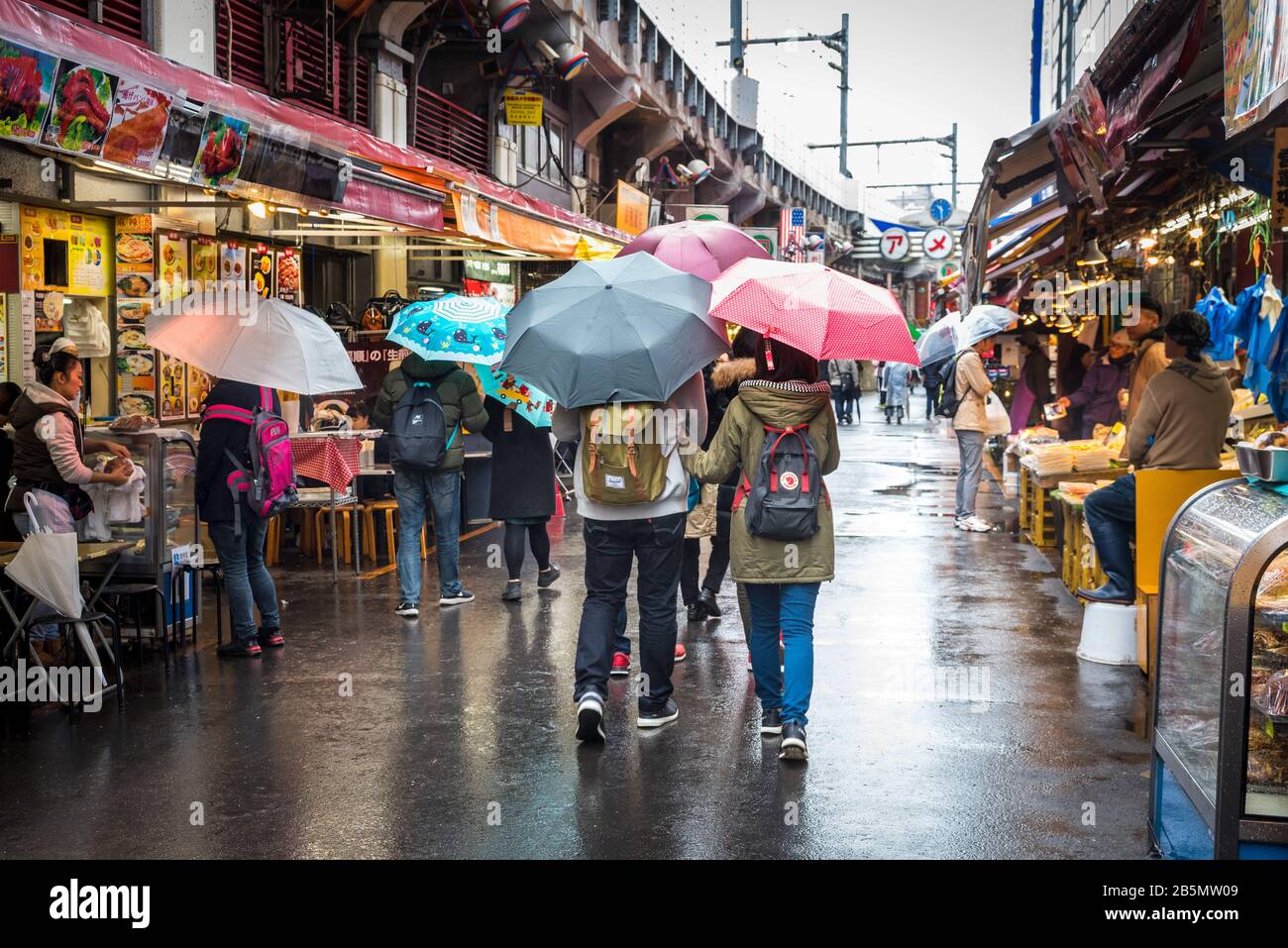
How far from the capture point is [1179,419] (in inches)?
302

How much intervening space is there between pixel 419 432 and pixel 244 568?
160cm

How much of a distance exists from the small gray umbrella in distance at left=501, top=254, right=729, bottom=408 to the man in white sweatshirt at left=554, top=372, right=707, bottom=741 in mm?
265

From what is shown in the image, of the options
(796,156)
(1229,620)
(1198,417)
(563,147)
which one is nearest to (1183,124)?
(1198,417)

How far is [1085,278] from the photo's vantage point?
17.9 metres

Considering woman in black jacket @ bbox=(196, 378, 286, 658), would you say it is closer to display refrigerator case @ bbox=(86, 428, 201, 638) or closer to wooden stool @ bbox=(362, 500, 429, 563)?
display refrigerator case @ bbox=(86, 428, 201, 638)

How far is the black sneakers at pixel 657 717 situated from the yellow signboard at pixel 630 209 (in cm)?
1664

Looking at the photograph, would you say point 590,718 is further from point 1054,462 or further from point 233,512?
point 1054,462

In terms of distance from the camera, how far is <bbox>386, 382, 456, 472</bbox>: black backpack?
9250mm

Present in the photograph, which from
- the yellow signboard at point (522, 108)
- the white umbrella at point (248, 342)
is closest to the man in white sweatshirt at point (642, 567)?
the white umbrella at point (248, 342)

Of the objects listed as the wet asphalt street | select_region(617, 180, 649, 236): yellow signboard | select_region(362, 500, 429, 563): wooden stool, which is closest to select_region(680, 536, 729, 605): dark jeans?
the wet asphalt street

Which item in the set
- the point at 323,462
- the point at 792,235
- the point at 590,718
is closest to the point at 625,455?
the point at 590,718

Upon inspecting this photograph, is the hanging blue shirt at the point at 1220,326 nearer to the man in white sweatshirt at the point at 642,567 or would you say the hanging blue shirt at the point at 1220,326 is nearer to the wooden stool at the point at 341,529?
the man in white sweatshirt at the point at 642,567
